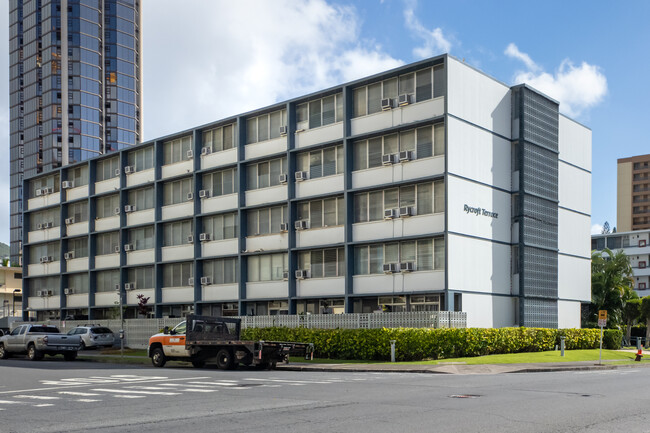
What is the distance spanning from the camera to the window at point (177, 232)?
5272 centimetres

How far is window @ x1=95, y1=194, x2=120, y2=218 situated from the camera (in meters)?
58.5

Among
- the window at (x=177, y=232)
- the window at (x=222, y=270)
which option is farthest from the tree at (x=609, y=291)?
the window at (x=177, y=232)

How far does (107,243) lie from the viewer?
5903cm

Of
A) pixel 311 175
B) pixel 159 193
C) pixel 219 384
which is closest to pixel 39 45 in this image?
pixel 159 193

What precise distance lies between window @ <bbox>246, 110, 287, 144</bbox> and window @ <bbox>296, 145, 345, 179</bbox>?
8.46 ft

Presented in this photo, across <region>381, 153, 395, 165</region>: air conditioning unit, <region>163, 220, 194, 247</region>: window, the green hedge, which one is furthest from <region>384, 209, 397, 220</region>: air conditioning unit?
<region>163, 220, 194, 247</region>: window

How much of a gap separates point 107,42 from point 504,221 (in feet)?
363

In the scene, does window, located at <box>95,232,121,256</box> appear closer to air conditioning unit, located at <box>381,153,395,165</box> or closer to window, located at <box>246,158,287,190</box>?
window, located at <box>246,158,287,190</box>

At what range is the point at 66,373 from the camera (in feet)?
88.2

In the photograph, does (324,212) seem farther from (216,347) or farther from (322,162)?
(216,347)

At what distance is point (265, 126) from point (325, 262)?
9557 millimetres

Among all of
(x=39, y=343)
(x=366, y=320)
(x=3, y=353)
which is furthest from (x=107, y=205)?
(x=366, y=320)

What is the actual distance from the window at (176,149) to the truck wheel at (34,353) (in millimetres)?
18871

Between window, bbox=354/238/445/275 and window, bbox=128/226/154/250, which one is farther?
window, bbox=128/226/154/250
